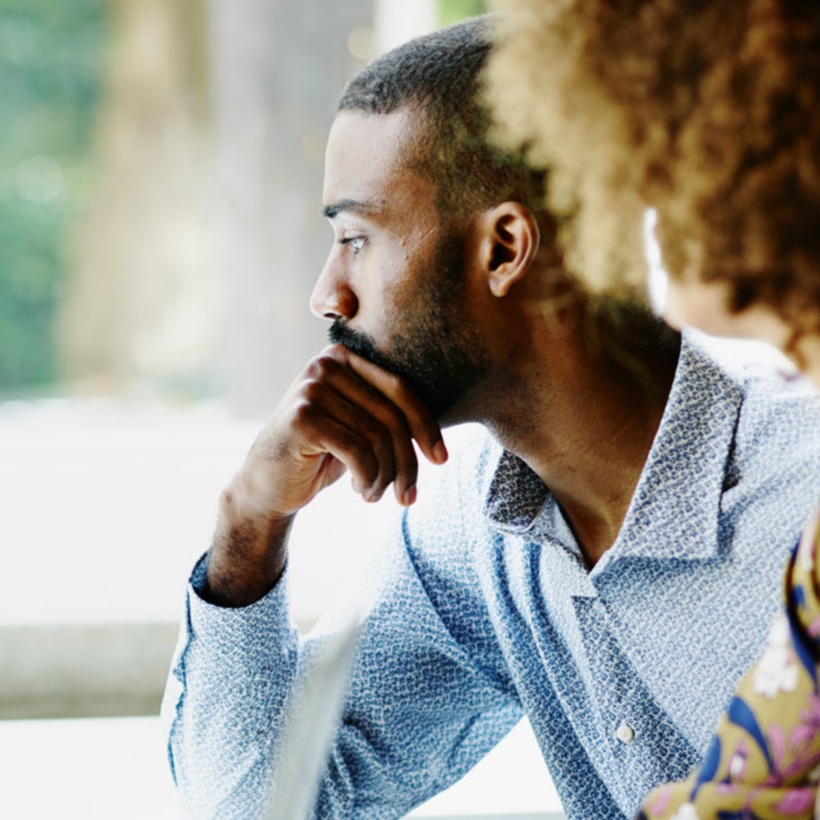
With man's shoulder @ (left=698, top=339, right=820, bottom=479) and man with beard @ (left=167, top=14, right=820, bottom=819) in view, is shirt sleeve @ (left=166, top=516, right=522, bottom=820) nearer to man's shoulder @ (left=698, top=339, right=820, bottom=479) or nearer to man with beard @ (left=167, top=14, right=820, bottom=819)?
man with beard @ (left=167, top=14, right=820, bottom=819)

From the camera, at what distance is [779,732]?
80 centimetres

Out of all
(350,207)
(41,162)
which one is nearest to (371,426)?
(350,207)

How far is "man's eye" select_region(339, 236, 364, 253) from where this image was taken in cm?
131

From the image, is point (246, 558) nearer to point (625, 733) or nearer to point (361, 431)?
point (361, 431)

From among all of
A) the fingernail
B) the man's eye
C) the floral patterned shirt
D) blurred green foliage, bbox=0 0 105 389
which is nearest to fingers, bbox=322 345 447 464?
the fingernail

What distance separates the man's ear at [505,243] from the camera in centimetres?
124

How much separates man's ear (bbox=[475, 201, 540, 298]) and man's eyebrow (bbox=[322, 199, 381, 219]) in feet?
0.36

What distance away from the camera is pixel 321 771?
1.38 metres

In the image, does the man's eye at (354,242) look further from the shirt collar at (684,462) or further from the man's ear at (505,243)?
the shirt collar at (684,462)

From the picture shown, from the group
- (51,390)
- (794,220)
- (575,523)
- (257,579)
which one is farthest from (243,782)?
(51,390)

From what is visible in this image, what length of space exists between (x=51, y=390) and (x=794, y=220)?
15.9 ft

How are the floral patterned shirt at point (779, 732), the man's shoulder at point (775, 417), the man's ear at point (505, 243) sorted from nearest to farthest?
the floral patterned shirt at point (779, 732), the man's shoulder at point (775, 417), the man's ear at point (505, 243)

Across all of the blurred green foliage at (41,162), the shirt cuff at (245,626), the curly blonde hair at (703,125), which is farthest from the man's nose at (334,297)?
the blurred green foliage at (41,162)

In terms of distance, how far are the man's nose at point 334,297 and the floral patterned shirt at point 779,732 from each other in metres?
0.61
